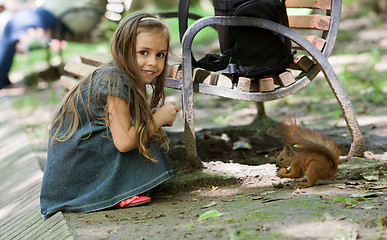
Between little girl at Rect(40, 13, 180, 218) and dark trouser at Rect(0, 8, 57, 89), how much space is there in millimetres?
5374

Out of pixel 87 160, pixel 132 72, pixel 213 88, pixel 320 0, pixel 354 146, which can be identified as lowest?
pixel 354 146

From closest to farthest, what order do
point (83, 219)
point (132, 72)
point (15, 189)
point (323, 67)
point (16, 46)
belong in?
point (83, 219) < point (132, 72) < point (323, 67) < point (15, 189) < point (16, 46)

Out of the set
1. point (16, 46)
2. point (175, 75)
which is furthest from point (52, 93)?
point (175, 75)

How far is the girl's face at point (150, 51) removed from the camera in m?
3.05

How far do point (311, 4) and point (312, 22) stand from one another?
16cm

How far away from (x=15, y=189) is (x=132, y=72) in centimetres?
156

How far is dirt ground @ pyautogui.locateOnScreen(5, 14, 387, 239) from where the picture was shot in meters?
2.23

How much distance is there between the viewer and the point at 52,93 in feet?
24.7

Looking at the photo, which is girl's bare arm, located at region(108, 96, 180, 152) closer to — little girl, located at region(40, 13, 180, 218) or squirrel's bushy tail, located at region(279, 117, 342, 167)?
little girl, located at region(40, 13, 180, 218)

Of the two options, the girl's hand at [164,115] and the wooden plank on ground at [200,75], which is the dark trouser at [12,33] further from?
the girl's hand at [164,115]

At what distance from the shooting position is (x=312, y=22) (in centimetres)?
359

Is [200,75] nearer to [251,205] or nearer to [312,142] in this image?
[312,142]

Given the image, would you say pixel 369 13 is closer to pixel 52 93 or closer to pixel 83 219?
pixel 52 93

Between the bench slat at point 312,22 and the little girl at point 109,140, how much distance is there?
3.66ft
